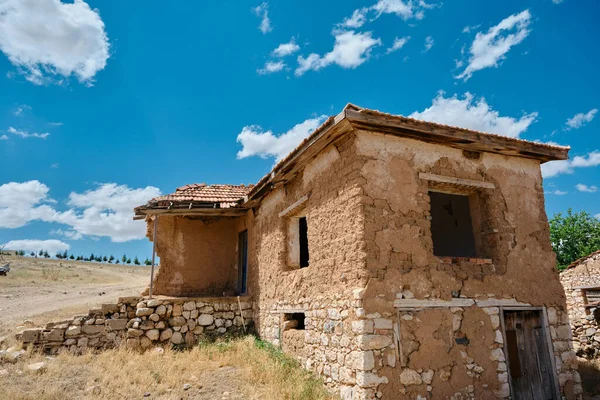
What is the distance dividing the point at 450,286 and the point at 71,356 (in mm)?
7502

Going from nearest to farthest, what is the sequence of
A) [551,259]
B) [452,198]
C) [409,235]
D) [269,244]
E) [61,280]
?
1. [409,235]
2. [551,259]
3. [269,244]
4. [452,198]
5. [61,280]

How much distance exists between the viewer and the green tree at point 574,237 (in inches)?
1039

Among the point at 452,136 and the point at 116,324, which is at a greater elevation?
the point at 452,136

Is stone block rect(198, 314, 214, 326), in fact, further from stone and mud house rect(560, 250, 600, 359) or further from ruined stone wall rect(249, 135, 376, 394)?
stone and mud house rect(560, 250, 600, 359)

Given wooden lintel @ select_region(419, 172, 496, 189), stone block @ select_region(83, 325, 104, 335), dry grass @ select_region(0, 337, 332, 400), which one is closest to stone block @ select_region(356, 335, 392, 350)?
dry grass @ select_region(0, 337, 332, 400)

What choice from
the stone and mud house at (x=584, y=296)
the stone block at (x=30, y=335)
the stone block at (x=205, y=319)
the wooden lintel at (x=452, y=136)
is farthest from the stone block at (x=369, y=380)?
the stone and mud house at (x=584, y=296)

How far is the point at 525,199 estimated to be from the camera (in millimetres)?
7348

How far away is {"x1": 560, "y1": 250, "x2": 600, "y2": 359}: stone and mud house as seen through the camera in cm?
1313

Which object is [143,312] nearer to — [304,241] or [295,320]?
[295,320]

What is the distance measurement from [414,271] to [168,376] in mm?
4560

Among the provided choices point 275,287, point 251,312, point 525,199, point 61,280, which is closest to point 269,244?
point 275,287

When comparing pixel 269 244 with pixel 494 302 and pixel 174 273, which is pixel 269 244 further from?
pixel 494 302

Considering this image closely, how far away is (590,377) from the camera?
27.1ft

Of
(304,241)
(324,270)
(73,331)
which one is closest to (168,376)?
(73,331)
